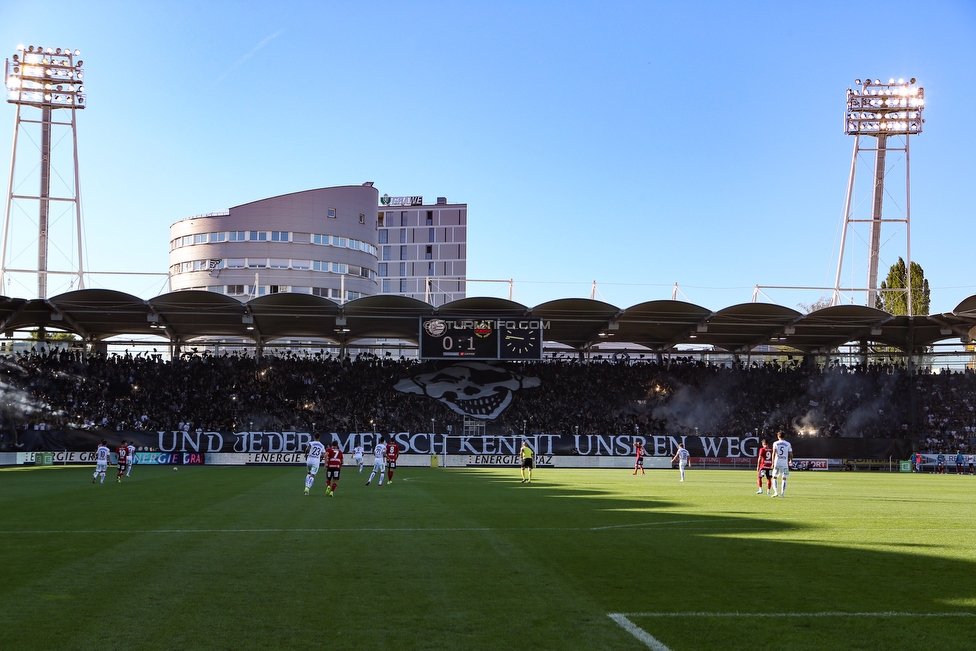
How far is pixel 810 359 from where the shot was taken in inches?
2709

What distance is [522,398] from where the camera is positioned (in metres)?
61.8

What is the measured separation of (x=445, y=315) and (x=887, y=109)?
37135 millimetres

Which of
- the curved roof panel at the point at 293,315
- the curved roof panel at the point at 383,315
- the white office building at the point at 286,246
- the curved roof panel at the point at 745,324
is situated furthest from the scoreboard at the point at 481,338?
the white office building at the point at 286,246

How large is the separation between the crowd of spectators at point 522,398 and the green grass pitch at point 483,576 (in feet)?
118

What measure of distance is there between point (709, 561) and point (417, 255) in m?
126

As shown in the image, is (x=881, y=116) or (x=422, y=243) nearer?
(x=881, y=116)

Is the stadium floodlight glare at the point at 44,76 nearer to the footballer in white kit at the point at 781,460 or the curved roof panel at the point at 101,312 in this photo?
the curved roof panel at the point at 101,312

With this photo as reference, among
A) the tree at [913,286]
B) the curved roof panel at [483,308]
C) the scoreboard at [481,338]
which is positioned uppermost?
the tree at [913,286]

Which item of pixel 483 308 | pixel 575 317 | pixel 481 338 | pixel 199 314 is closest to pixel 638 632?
pixel 481 338

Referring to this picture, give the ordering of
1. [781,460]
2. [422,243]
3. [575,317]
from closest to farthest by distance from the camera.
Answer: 1. [781,460]
2. [575,317]
3. [422,243]

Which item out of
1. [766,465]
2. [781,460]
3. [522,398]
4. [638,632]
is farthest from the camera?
[522,398]

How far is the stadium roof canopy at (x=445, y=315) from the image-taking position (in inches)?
2164

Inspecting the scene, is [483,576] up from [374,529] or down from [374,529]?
up

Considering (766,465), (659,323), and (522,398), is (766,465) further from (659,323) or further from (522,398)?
(522,398)
